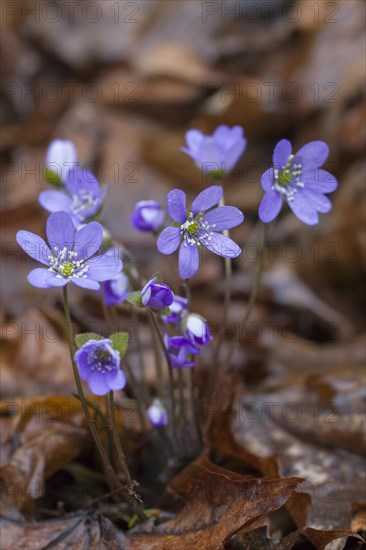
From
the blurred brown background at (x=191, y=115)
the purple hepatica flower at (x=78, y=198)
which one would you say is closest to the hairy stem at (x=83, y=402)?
the purple hepatica flower at (x=78, y=198)

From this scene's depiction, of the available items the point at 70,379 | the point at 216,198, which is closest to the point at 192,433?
the point at 70,379

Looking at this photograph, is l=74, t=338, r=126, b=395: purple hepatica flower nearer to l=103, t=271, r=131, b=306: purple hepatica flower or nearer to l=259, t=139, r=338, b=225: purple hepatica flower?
l=103, t=271, r=131, b=306: purple hepatica flower

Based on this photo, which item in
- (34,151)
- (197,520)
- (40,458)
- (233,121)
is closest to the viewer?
(197,520)

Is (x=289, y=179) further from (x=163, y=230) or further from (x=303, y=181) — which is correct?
(x=163, y=230)

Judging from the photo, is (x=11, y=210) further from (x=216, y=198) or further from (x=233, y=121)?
(x=216, y=198)

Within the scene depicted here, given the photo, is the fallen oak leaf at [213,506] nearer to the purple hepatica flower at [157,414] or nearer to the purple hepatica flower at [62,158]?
the purple hepatica flower at [157,414]

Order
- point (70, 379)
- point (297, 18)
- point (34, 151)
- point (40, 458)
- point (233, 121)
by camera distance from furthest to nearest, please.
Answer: point (297, 18)
point (34, 151)
point (233, 121)
point (70, 379)
point (40, 458)

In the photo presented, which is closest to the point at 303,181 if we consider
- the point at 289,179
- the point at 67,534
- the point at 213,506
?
the point at 289,179
